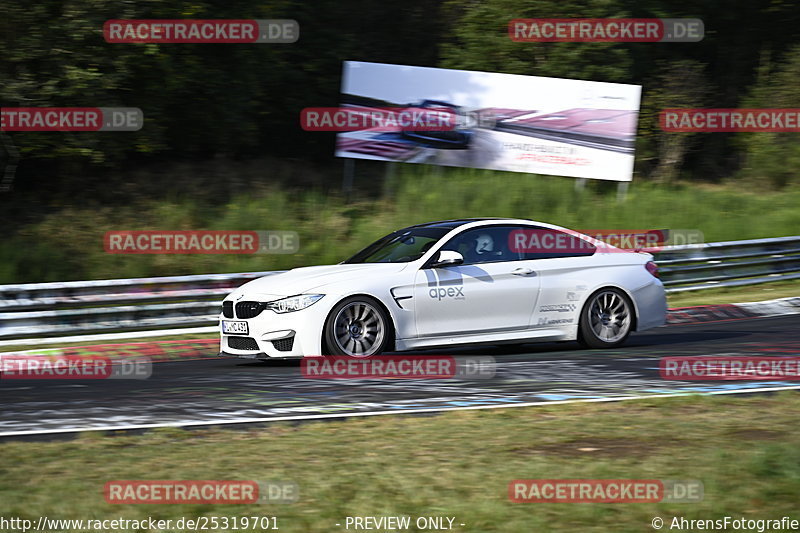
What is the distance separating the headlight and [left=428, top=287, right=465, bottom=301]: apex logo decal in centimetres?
118

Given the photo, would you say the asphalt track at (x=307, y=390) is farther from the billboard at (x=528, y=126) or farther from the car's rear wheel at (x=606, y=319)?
the billboard at (x=528, y=126)

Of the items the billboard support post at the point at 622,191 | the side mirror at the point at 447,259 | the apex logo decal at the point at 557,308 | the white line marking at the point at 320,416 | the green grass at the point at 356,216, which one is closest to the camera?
the white line marking at the point at 320,416

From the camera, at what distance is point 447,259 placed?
34.5 feet

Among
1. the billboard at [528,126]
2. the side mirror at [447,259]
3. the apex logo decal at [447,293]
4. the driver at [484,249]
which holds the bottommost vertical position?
the apex logo decal at [447,293]

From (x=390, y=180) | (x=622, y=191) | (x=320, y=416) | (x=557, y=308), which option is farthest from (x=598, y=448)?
(x=622, y=191)

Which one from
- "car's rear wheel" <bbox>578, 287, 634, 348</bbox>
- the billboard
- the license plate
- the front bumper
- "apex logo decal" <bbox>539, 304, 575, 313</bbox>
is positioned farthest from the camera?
the billboard

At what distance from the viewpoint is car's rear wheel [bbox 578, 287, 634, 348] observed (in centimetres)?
1115

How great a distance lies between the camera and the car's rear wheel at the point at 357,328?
995 cm

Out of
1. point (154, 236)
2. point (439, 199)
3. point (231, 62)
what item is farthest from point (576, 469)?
point (231, 62)

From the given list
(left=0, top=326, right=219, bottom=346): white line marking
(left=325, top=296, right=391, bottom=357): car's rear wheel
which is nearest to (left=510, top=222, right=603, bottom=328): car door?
(left=325, top=296, right=391, bottom=357): car's rear wheel

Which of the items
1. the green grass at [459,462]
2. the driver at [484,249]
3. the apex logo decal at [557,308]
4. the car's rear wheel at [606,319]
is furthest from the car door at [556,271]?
the green grass at [459,462]

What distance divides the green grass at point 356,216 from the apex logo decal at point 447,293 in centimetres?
874

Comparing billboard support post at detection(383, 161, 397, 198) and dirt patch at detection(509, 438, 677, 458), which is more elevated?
billboard support post at detection(383, 161, 397, 198)

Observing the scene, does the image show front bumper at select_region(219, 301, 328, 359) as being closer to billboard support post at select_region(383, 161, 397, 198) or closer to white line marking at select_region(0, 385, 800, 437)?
white line marking at select_region(0, 385, 800, 437)
